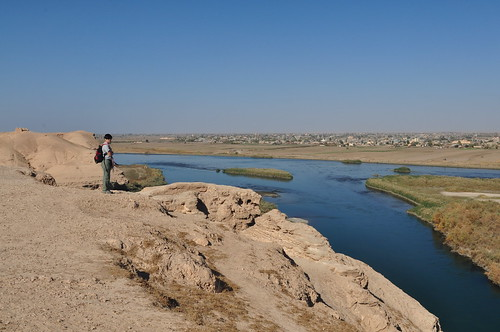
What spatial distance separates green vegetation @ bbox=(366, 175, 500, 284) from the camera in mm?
22781

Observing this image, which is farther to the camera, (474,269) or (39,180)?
(474,269)

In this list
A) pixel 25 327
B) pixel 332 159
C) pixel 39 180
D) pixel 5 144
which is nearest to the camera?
pixel 25 327

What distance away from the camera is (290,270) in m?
10.6

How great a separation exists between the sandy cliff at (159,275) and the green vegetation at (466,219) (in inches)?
472

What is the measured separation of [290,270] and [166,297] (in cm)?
459

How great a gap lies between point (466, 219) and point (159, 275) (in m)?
26.0

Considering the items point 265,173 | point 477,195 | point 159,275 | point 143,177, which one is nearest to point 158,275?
point 159,275

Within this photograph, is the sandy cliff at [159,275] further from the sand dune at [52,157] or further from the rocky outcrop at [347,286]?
the sand dune at [52,157]

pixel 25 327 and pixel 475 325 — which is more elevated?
pixel 25 327

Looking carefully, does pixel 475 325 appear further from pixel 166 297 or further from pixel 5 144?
pixel 5 144

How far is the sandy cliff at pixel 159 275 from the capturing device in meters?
5.95

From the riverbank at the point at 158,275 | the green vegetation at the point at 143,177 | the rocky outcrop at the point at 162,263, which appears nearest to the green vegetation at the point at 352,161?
the green vegetation at the point at 143,177

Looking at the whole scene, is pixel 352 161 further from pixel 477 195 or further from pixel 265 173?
pixel 477 195

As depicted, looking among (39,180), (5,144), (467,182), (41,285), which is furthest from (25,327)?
(467,182)
